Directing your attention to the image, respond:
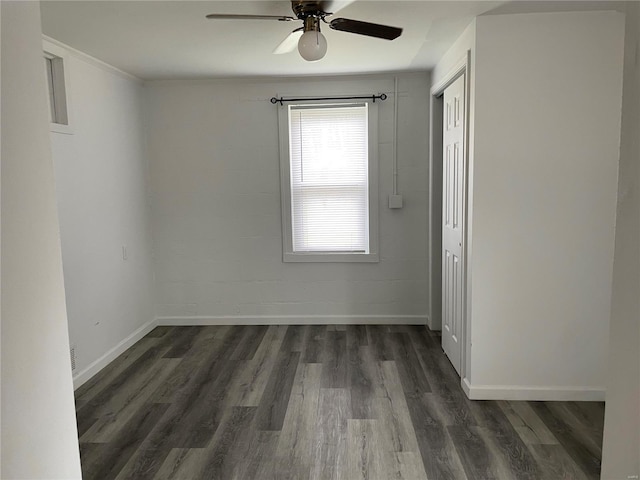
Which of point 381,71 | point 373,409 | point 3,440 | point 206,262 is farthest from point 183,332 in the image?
point 3,440

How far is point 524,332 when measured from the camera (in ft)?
10.00

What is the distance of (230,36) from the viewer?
10.3 ft

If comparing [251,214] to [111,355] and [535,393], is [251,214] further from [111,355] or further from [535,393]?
[535,393]

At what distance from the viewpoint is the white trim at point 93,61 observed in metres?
3.20

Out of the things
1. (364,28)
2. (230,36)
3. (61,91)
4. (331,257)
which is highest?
(230,36)

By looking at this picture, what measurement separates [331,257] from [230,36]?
2.32m

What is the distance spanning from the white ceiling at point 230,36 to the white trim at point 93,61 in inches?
1.9

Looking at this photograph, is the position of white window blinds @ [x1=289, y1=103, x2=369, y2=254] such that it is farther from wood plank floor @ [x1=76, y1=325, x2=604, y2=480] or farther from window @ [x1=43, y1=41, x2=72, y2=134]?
window @ [x1=43, y1=41, x2=72, y2=134]

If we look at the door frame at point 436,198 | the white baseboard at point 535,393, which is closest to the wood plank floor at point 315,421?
the white baseboard at point 535,393

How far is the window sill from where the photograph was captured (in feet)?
15.5

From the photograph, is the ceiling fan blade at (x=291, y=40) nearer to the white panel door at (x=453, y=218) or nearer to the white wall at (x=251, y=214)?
the white panel door at (x=453, y=218)

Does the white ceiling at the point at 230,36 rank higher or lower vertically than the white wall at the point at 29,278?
higher

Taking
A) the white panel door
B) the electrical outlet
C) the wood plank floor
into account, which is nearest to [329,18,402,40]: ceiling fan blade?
the white panel door

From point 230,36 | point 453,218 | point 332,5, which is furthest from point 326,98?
point 332,5
